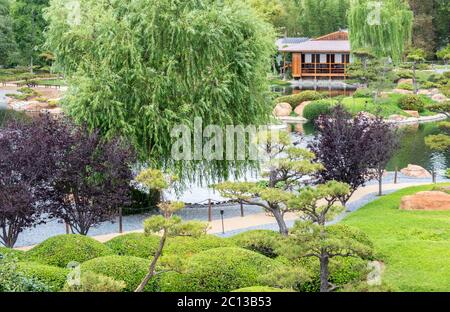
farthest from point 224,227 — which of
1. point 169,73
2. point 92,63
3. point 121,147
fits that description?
point 92,63

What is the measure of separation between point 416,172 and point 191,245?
1356cm

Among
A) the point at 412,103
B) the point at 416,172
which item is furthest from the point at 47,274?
the point at 412,103

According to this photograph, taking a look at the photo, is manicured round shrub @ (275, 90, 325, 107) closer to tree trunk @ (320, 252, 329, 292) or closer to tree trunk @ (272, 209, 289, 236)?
tree trunk @ (272, 209, 289, 236)

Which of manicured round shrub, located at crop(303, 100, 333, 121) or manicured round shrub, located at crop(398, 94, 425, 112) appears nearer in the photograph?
manicured round shrub, located at crop(303, 100, 333, 121)

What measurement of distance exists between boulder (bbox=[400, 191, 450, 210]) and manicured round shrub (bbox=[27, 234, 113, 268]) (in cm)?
867

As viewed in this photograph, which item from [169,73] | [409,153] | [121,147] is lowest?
[409,153]

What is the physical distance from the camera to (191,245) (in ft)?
41.3

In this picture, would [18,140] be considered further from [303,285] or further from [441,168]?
[441,168]

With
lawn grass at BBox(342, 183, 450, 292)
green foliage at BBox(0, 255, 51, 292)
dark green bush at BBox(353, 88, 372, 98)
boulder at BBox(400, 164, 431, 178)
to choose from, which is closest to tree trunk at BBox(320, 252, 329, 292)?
lawn grass at BBox(342, 183, 450, 292)

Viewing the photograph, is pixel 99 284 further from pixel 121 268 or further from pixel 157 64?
pixel 157 64

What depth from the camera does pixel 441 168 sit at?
26.0 metres

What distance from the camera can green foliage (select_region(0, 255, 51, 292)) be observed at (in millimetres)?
9812

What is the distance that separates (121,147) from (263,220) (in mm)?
3970

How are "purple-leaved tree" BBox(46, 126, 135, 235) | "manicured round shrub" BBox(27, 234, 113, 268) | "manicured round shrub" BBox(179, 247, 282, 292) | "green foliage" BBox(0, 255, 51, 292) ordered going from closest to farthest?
"green foliage" BBox(0, 255, 51, 292) < "manicured round shrub" BBox(179, 247, 282, 292) < "manicured round shrub" BBox(27, 234, 113, 268) < "purple-leaved tree" BBox(46, 126, 135, 235)
